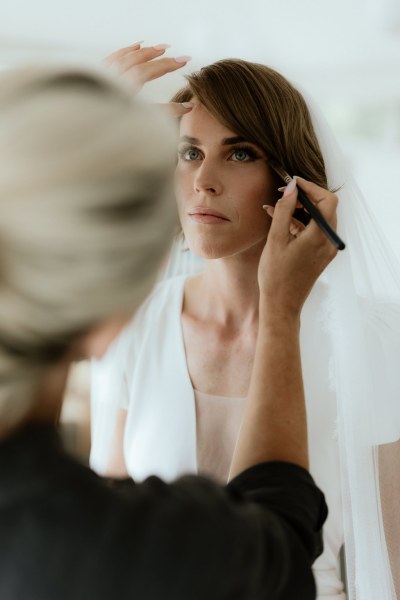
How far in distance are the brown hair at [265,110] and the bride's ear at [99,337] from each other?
1.88 feet

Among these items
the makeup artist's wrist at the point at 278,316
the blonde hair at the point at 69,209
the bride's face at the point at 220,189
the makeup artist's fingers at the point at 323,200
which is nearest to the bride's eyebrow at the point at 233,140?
the bride's face at the point at 220,189

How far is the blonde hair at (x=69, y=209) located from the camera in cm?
38

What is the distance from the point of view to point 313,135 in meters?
0.98

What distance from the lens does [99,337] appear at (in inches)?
17.6

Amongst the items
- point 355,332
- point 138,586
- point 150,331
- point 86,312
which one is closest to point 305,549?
point 138,586

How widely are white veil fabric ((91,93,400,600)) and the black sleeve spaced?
1.30 ft

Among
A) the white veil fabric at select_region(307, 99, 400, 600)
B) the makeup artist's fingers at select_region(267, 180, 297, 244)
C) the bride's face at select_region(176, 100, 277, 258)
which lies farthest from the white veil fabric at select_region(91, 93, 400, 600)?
the makeup artist's fingers at select_region(267, 180, 297, 244)

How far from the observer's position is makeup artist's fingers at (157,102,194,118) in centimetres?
89

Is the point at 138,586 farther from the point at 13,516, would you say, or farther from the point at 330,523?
the point at 330,523

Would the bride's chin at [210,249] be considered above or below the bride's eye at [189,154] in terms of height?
below

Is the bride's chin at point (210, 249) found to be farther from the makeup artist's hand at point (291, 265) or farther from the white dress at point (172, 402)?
the makeup artist's hand at point (291, 265)

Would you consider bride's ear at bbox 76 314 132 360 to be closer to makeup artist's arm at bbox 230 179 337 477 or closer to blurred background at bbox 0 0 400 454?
makeup artist's arm at bbox 230 179 337 477

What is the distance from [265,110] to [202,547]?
27.2 inches

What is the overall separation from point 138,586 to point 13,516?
9 centimetres
